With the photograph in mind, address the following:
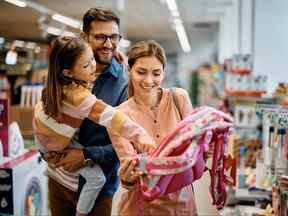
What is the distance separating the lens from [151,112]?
6.02 feet

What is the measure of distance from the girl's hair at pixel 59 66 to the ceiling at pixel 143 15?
3059mm

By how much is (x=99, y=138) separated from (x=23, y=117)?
Result: 2.45 m

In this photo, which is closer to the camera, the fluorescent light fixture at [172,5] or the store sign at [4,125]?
the store sign at [4,125]

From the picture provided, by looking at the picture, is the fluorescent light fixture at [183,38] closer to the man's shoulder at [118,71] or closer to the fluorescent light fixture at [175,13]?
the fluorescent light fixture at [175,13]

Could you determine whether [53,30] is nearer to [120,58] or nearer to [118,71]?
[120,58]

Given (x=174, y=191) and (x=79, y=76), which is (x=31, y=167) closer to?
(x=79, y=76)

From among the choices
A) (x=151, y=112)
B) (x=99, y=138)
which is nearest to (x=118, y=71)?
(x=99, y=138)

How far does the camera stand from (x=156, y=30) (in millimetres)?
14312

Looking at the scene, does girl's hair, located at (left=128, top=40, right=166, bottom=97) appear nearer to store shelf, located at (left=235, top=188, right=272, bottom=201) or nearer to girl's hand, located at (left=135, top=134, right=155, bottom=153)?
girl's hand, located at (left=135, top=134, right=155, bottom=153)

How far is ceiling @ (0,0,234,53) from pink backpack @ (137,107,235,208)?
145 inches

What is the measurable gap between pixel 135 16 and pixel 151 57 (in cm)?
961

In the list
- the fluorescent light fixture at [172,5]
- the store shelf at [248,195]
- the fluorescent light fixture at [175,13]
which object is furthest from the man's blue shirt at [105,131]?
the fluorescent light fixture at [175,13]

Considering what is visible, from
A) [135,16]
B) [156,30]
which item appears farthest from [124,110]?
[156,30]

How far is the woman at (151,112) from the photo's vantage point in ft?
5.78
